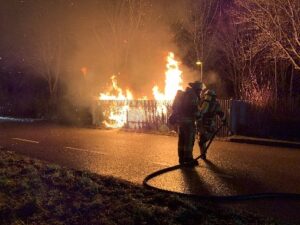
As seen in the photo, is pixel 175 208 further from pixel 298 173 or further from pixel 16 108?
pixel 16 108

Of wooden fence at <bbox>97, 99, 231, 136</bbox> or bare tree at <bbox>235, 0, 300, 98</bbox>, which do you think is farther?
wooden fence at <bbox>97, 99, 231, 136</bbox>

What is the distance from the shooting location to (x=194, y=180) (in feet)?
24.5

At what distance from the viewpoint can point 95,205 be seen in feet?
17.9

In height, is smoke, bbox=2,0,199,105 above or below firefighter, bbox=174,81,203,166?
above

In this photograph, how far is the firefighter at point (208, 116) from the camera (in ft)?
30.7

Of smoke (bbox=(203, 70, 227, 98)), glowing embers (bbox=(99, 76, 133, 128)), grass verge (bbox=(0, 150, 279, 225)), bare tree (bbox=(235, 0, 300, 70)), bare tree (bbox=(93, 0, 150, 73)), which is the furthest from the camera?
bare tree (bbox=(93, 0, 150, 73))

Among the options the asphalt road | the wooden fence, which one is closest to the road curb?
the asphalt road

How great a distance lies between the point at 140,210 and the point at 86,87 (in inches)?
954

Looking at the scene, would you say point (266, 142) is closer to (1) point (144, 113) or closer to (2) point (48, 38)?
(1) point (144, 113)

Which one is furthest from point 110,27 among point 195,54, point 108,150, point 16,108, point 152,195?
point 152,195

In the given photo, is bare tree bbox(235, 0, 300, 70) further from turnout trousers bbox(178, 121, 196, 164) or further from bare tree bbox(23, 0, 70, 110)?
bare tree bbox(23, 0, 70, 110)

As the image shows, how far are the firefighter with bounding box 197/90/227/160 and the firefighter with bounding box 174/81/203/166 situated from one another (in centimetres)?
63

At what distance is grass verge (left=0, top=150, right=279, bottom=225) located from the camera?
4879mm

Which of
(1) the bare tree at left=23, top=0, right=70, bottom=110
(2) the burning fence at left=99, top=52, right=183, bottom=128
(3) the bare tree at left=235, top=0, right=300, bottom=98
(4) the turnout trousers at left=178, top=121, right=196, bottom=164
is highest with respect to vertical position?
(1) the bare tree at left=23, top=0, right=70, bottom=110
